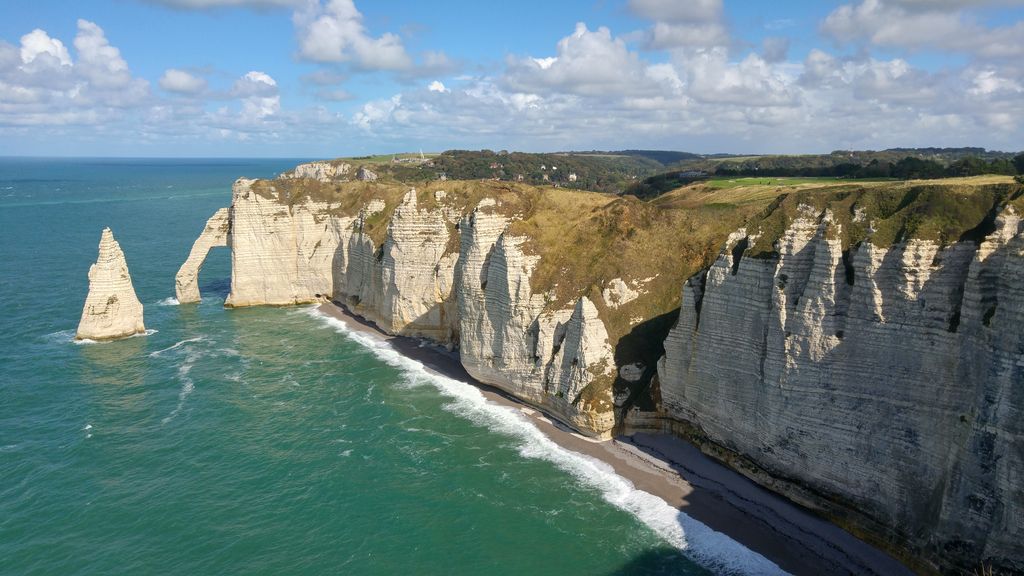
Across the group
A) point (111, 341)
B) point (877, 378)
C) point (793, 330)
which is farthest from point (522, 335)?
point (111, 341)

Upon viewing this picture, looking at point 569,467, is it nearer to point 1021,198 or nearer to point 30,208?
point 1021,198

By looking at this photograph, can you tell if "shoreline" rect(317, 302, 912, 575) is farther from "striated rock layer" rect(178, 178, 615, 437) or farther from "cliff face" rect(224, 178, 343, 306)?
"cliff face" rect(224, 178, 343, 306)

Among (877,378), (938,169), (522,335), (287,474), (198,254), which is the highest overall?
(938,169)

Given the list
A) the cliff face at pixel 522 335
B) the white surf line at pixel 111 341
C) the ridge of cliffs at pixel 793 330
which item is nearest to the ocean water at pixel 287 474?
the white surf line at pixel 111 341

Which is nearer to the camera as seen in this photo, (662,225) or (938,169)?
(662,225)

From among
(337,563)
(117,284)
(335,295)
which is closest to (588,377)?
(337,563)

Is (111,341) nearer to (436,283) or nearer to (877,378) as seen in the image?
(436,283)
